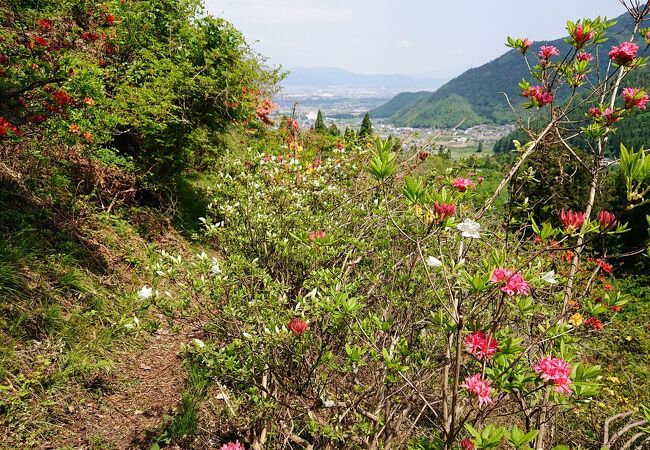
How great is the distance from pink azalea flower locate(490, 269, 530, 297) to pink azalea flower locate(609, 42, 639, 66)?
5.11 feet

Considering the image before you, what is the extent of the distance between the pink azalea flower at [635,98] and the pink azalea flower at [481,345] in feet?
5.06

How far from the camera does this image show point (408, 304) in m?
2.68

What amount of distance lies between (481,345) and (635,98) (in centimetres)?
161

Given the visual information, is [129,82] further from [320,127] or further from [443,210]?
[320,127]

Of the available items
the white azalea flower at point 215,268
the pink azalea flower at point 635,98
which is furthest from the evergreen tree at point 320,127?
the pink azalea flower at point 635,98

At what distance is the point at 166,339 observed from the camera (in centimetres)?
455

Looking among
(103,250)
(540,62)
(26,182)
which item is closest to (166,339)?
(103,250)

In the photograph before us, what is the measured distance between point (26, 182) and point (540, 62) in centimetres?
548

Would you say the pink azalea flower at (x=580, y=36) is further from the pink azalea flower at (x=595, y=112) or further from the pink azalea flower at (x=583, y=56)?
the pink azalea flower at (x=595, y=112)

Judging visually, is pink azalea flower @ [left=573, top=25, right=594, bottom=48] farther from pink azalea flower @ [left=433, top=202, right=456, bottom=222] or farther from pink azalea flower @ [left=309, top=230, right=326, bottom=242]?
pink azalea flower @ [left=309, top=230, right=326, bottom=242]

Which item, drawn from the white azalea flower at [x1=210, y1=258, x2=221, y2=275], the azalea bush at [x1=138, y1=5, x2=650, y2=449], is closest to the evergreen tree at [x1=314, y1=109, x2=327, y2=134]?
the azalea bush at [x1=138, y1=5, x2=650, y2=449]

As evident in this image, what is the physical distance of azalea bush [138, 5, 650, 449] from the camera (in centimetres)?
148

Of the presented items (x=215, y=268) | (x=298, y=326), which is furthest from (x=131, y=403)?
(x=298, y=326)

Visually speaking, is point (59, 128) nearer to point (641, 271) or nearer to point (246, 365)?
point (246, 365)
